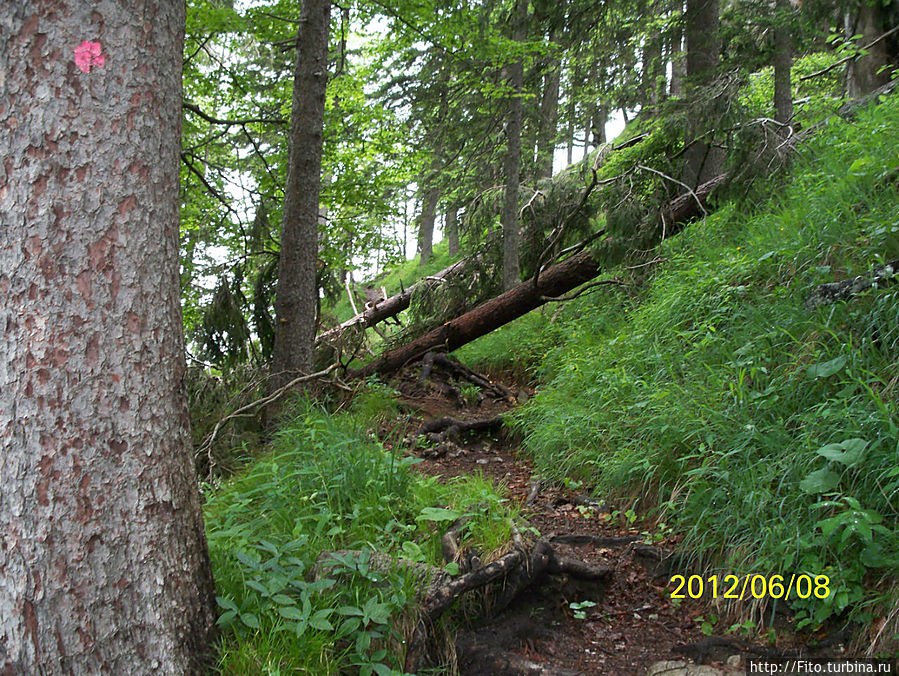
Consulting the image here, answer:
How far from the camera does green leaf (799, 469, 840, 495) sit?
276 cm

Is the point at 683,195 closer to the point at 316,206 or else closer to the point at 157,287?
the point at 316,206

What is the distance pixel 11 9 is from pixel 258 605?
2.39 metres

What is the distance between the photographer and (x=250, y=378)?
6695mm

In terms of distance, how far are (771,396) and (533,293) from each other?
4311 mm

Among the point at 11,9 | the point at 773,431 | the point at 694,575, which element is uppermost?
the point at 11,9

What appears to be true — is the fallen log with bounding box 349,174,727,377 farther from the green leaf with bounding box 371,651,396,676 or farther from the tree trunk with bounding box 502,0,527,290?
the green leaf with bounding box 371,651,396,676

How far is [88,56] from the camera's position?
214 cm

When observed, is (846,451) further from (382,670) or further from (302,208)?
(302,208)

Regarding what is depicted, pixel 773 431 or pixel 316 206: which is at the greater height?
pixel 316 206

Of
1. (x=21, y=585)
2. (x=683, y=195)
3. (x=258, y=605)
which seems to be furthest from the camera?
(x=683, y=195)

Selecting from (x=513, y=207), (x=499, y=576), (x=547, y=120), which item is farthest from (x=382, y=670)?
(x=547, y=120)

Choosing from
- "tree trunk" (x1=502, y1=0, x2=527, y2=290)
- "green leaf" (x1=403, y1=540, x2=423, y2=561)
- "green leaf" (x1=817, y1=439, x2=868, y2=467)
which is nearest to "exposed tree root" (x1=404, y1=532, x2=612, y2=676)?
"green leaf" (x1=403, y1=540, x2=423, y2=561)

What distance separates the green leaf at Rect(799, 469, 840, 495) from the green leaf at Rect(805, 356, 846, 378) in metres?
0.64

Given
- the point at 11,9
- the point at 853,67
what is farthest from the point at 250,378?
the point at 853,67
